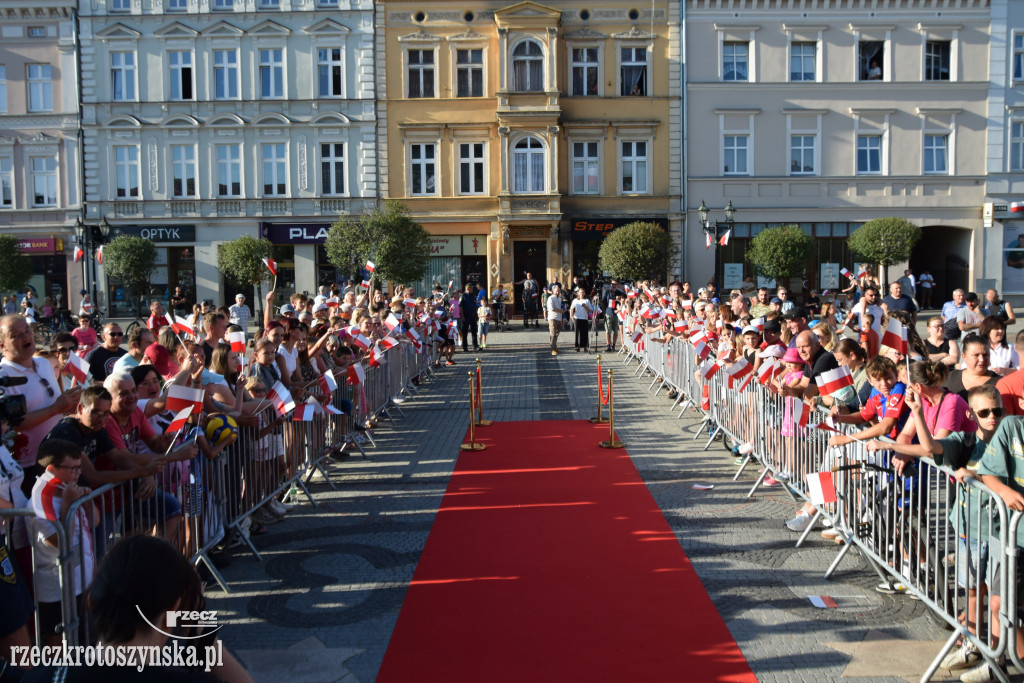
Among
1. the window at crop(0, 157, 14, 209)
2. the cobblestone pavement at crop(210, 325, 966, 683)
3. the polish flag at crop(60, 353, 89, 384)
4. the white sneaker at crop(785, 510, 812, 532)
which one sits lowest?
the cobblestone pavement at crop(210, 325, 966, 683)

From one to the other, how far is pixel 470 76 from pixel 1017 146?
2347 centimetres

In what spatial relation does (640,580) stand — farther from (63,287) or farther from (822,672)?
(63,287)

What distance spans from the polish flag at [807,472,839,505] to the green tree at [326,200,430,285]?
946 inches

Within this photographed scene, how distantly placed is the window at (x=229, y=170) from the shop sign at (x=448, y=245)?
28.7 ft


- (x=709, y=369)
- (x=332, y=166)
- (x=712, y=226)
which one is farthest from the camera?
(x=332, y=166)

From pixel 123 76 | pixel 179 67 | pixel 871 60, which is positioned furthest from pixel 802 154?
pixel 123 76

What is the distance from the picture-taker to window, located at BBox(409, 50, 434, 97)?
35.0m

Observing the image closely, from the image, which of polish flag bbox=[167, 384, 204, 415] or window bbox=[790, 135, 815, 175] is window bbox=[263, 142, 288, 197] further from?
polish flag bbox=[167, 384, 204, 415]

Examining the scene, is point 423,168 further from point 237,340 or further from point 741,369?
point 741,369

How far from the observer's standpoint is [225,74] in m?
35.0

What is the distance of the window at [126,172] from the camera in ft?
116

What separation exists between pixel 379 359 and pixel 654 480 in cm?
542

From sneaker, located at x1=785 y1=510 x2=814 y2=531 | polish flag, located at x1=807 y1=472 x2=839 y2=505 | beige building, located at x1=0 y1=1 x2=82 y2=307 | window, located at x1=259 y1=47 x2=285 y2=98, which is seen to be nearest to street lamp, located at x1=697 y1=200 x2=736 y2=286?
window, located at x1=259 y1=47 x2=285 y2=98

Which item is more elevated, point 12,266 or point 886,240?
point 886,240
